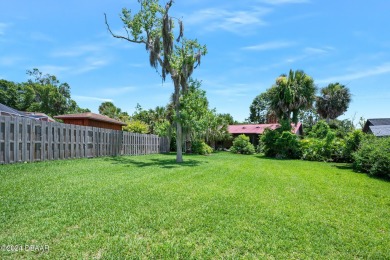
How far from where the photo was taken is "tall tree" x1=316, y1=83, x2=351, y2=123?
39625mm

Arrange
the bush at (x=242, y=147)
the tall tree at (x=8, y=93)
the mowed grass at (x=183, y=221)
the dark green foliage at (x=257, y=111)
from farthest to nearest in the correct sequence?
the dark green foliage at (x=257, y=111), the tall tree at (x=8, y=93), the bush at (x=242, y=147), the mowed grass at (x=183, y=221)

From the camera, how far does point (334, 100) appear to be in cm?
3984

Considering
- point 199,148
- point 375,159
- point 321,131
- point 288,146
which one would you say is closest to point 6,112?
point 199,148

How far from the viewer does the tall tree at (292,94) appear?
2477 centimetres

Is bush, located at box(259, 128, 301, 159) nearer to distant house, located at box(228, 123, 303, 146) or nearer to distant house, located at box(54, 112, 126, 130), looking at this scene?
distant house, located at box(228, 123, 303, 146)

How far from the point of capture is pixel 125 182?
22.7 feet

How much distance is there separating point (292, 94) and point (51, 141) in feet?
70.7

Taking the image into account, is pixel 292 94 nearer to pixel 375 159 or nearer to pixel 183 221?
pixel 375 159

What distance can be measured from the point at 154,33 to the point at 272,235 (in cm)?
1536

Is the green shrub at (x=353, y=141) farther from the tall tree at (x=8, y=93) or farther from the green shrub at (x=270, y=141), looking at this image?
the tall tree at (x=8, y=93)

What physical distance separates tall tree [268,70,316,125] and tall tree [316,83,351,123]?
16.0 m

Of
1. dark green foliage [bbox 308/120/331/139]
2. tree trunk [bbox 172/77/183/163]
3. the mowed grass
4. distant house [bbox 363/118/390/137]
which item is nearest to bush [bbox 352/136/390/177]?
the mowed grass

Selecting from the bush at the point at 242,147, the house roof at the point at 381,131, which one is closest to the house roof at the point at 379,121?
the house roof at the point at 381,131

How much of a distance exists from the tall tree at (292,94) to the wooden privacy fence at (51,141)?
16.1 meters
